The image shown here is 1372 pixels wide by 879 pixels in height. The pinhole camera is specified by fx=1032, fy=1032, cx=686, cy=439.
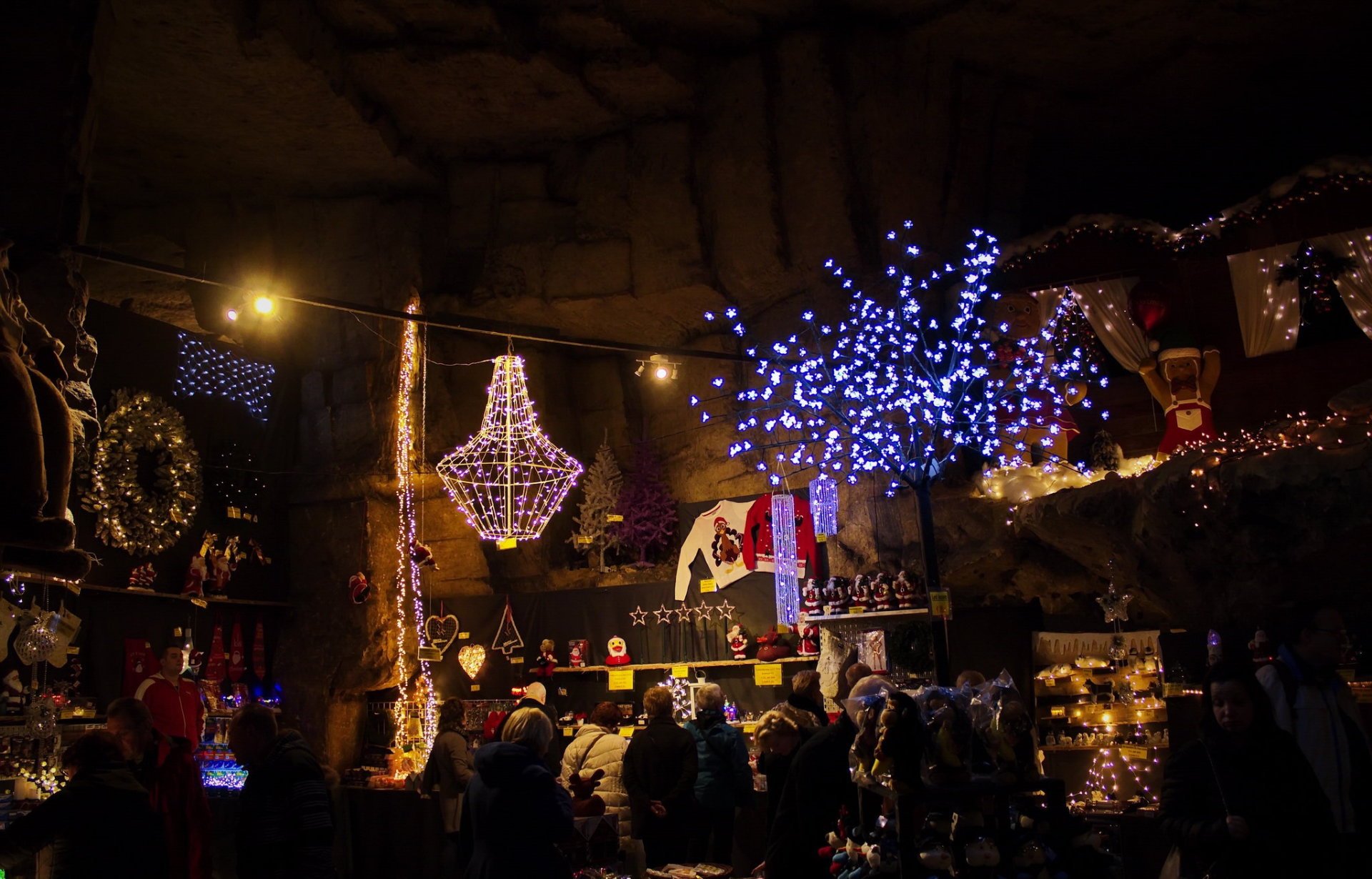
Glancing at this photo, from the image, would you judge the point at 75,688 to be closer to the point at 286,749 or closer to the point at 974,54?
the point at 286,749

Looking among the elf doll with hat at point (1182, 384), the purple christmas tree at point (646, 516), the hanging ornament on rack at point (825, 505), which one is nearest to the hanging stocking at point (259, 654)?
the purple christmas tree at point (646, 516)

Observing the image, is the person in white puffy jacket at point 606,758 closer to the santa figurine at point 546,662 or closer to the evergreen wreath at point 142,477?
the santa figurine at point 546,662

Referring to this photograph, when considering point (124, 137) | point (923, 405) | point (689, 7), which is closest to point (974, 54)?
point (689, 7)

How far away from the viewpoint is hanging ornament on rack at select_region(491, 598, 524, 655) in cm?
1193

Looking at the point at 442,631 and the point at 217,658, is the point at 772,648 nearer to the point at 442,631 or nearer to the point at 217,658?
the point at 442,631

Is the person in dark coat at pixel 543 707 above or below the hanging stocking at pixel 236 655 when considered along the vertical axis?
below

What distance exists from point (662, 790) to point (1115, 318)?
7.21 metres

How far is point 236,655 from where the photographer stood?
11.2 metres

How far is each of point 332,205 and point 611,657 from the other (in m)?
6.71

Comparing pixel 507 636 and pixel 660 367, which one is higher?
pixel 660 367

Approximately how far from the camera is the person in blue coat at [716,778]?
263 inches

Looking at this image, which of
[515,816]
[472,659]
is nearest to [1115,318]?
[472,659]

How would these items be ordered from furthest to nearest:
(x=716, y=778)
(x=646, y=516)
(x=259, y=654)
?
(x=646, y=516)
(x=259, y=654)
(x=716, y=778)

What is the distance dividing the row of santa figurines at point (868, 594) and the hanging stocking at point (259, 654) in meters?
6.21
